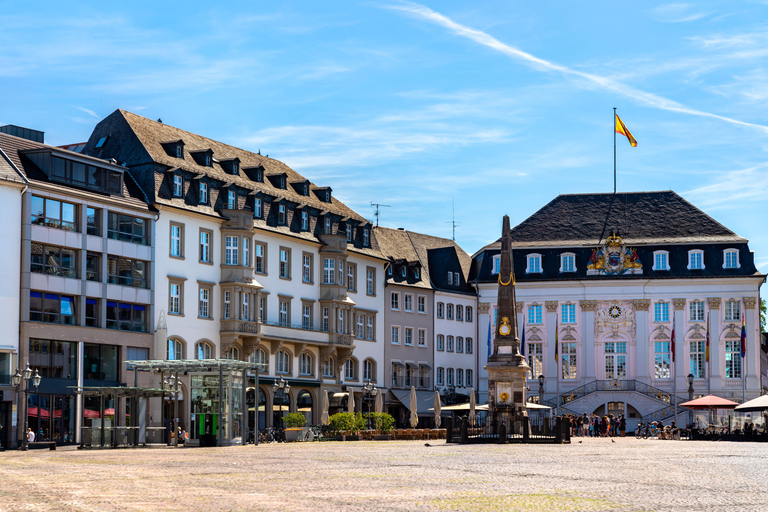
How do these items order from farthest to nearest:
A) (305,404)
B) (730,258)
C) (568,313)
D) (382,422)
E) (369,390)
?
(568,313) < (730,258) < (305,404) < (369,390) < (382,422)

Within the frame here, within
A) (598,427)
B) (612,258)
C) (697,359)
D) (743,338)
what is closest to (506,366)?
(598,427)

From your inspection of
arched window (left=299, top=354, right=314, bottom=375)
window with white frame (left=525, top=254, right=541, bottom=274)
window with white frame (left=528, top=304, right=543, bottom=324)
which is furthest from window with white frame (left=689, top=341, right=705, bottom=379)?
arched window (left=299, top=354, right=314, bottom=375)

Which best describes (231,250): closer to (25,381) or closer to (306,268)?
(306,268)

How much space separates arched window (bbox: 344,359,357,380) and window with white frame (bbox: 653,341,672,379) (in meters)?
22.6

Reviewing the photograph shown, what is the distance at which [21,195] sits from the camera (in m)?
52.1

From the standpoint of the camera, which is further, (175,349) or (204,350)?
(204,350)

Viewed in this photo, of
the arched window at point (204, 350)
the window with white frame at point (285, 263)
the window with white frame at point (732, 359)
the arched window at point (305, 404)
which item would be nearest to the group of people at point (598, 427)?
the window with white frame at point (732, 359)

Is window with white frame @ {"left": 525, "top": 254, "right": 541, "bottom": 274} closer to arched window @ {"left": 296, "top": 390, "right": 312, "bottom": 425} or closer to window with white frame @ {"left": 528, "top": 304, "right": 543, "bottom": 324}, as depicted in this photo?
window with white frame @ {"left": 528, "top": 304, "right": 543, "bottom": 324}

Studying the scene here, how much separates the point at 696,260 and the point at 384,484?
2637 inches

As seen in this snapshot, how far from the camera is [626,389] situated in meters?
81.8

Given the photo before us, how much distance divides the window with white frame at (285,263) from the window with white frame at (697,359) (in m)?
31.2

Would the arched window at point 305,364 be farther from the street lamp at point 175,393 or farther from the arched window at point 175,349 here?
the street lamp at point 175,393

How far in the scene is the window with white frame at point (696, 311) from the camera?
8275 centimetres

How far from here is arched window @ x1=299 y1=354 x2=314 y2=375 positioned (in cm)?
7056
